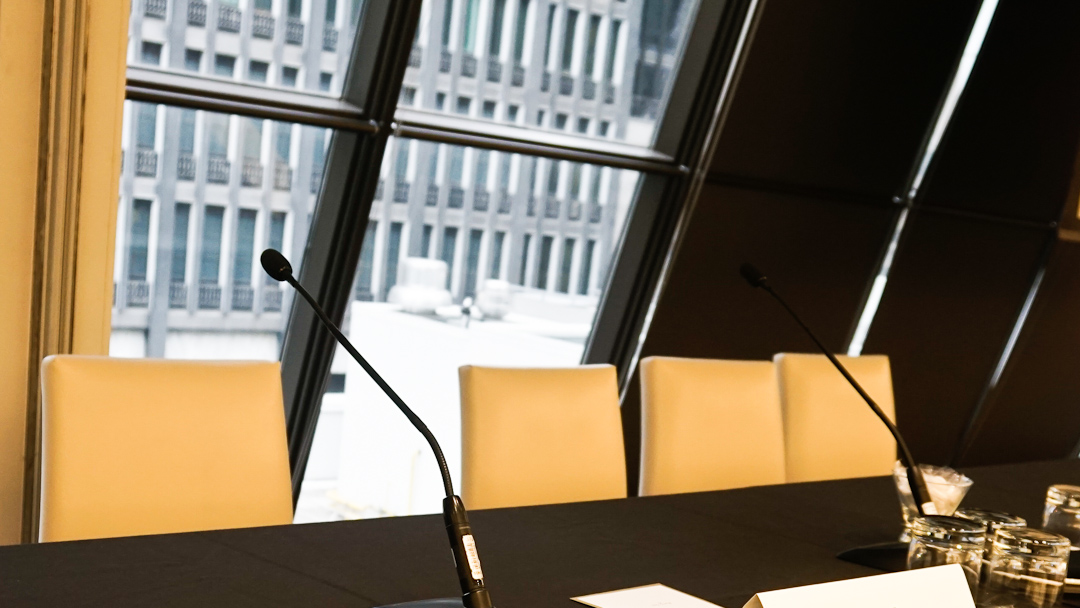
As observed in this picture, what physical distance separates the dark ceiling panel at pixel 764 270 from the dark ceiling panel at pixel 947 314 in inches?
11.6

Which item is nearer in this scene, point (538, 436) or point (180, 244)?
point (538, 436)

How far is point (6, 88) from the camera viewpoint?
2.86m

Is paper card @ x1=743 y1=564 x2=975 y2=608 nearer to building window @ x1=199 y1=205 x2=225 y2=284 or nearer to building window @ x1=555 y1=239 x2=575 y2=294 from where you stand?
building window @ x1=199 y1=205 x2=225 y2=284

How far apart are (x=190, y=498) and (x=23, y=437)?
3.74ft

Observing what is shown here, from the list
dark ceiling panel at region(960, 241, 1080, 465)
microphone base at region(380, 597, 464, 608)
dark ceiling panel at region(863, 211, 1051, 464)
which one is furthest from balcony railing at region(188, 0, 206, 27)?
dark ceiling panel at region(960, 241, 1080, 465)

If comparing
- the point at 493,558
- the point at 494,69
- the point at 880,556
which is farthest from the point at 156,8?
the point at 880,556

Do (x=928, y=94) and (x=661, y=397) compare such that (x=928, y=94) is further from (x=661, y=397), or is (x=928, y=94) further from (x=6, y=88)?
(x=6, y=88)

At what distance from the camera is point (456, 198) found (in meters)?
4.24

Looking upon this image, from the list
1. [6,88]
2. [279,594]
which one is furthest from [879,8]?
[279,594]

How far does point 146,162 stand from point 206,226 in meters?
0.29

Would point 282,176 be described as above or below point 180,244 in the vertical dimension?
above

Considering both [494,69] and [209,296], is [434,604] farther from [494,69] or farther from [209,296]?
[494,69]

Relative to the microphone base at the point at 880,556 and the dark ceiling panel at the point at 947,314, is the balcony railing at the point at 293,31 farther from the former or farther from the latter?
the dark ceiling panel at the point at 947,314

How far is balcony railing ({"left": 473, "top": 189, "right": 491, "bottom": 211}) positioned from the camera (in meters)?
4.31
